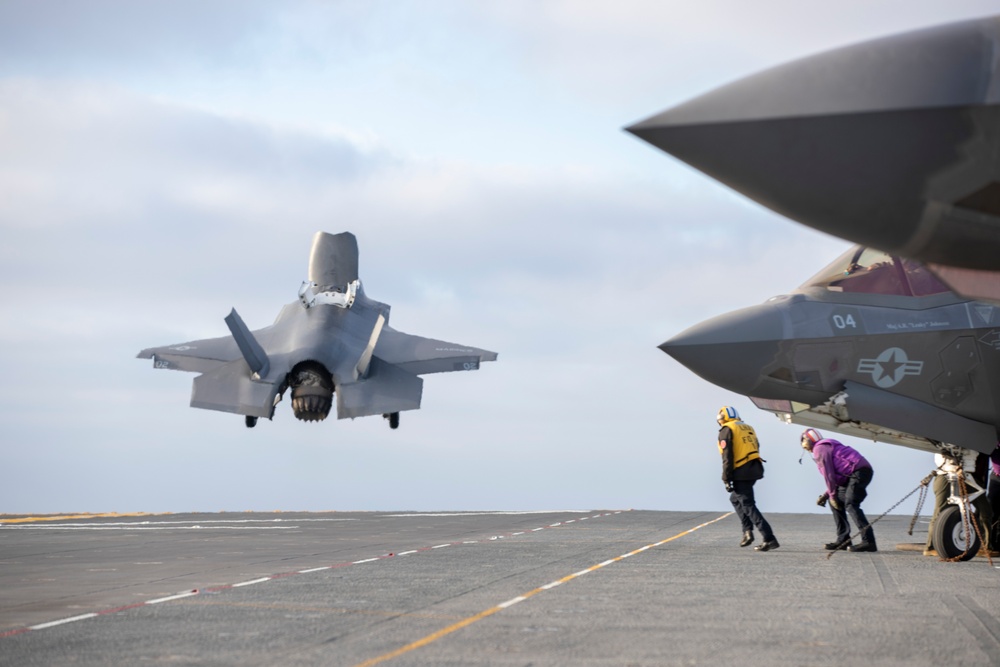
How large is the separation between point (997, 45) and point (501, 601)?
291 inches

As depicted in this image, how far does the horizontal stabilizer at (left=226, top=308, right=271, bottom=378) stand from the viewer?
33.1 m

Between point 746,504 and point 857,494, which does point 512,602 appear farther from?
point 857,494

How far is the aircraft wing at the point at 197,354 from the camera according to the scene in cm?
3881

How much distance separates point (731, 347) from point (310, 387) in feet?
72.1

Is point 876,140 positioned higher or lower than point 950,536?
higher

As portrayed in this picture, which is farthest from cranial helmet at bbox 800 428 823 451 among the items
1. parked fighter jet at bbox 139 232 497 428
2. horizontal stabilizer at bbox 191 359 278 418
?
horizontal stabilizer at bbox 191 359 278 418

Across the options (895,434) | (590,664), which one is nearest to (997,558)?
(895,434)

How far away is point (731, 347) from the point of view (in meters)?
16.0

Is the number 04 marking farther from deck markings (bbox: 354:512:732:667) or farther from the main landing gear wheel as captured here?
deck markings (bbox: 354:512:732:667)

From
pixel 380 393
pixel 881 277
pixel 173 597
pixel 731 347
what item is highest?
pixel 380 393

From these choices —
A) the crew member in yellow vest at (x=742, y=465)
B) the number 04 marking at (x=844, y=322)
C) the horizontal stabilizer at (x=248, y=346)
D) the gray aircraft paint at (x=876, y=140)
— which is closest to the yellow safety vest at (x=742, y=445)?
the crew member in yellow vest at (x=742, y=465)

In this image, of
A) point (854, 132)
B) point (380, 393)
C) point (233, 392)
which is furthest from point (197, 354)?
point (854, 132)

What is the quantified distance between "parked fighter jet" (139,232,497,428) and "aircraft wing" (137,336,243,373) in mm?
33

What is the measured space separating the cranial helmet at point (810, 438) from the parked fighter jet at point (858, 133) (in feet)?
47.3
